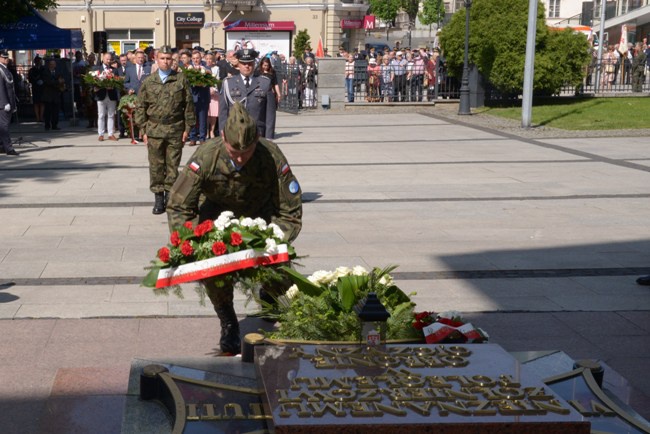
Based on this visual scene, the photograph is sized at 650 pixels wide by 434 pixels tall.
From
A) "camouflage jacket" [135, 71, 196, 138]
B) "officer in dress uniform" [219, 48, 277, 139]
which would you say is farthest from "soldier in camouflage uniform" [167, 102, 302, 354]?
"officer in dress uniform" [219, 48, 277, 139]

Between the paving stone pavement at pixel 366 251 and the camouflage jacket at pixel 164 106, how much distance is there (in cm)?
108

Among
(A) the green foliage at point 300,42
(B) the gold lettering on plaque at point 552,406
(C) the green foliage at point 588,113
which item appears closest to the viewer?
(B) the gold lettering on plaque at point 552,406

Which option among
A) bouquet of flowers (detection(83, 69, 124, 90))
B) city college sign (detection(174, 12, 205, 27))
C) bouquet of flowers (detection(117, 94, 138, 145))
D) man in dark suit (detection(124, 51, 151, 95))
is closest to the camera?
man in dark suit (detection(124, 51, 151, 95))

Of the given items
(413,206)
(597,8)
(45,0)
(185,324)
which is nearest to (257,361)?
(185,324)

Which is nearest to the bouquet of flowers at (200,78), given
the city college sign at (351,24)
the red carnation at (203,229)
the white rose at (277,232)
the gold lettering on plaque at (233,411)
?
the white rose at (277,232)

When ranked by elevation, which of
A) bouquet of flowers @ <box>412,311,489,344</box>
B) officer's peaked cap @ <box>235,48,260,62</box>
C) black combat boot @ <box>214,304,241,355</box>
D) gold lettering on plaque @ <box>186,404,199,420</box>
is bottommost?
black combat boot @ <box>214,304,241,355</box>

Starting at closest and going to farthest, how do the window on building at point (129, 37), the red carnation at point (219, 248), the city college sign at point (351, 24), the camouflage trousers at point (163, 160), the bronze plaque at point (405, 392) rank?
1. the bronze plaque at point (405, 392)
2. the red carnation at point (219, 248)
3. the camouflage trousers at point (163, 160)
4. the window on building at point (129, 37)
5. the city college sign at point (351, 24)

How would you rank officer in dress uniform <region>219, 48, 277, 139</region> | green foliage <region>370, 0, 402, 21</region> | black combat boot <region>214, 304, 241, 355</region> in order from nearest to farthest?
black combat boot <region>214, 304, 241, 355</region> → officer in dress uniform <region>219, 48, 277, 139</region> → green foliage <region>370, 0, 402, 21</region>

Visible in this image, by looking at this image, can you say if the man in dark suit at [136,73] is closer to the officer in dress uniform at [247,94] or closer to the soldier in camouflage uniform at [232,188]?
the officer in dress uniform at [247,94]

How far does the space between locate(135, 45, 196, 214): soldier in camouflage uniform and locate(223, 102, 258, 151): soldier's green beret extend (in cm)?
617

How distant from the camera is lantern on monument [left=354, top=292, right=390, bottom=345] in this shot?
482 cm

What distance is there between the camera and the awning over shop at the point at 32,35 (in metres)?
22.3

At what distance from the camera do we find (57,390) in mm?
5637

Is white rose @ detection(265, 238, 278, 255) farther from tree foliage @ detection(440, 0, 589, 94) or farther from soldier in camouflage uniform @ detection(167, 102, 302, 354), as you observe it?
tree foliage @ detection(440, 0, 589, 94)
